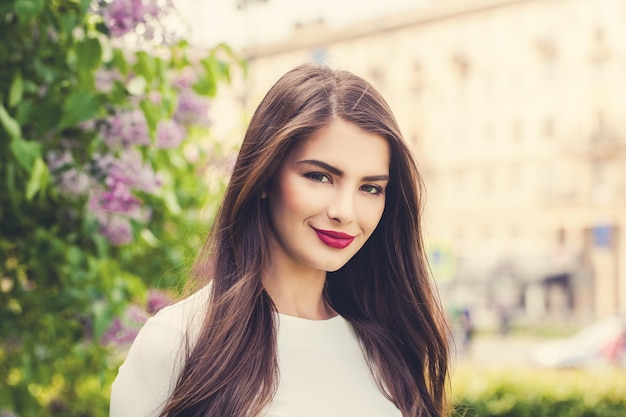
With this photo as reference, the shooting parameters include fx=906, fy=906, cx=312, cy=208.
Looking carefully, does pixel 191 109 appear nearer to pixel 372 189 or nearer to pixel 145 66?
pixel 145 66

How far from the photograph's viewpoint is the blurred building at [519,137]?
32.5 m

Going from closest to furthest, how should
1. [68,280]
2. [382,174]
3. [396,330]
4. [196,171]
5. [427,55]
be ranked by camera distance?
[382,174]
[396,330]
[68,280]
[196,171]
[427,55]

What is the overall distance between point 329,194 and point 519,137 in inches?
1328

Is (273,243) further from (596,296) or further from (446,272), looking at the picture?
(596,296)

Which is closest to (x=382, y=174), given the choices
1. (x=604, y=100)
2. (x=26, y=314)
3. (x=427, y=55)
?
(x=26, y=314)

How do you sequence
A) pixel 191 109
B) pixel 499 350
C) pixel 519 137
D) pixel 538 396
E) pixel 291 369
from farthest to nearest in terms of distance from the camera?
pixel 519 137, pixel 499 350, pixel 538 396, pixel 191 109, pixel 291 369

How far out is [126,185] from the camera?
2.53 metres

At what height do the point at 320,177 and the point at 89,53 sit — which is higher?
the point at 89,53

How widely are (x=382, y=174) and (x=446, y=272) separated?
2757 centimetres

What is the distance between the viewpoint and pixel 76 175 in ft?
8.25

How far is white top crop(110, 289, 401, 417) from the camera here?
1646mm

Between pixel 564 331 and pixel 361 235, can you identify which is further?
pixel 564 331

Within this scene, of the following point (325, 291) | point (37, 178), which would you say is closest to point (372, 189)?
point (325, 291)

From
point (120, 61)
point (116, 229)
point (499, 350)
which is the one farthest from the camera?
point (499, 350)
